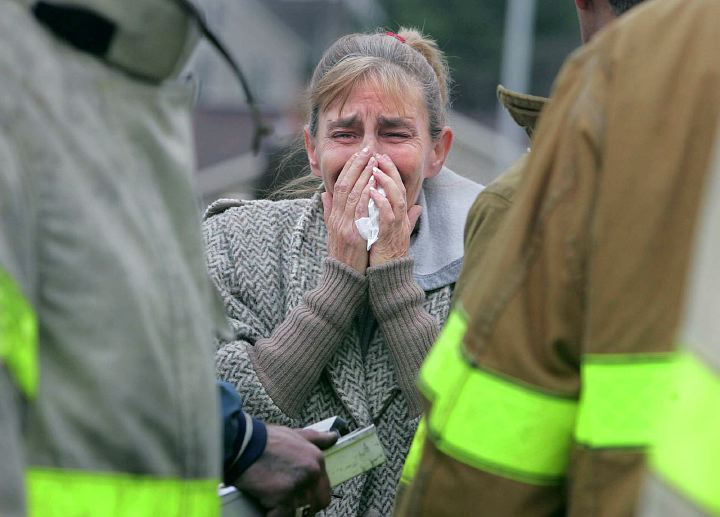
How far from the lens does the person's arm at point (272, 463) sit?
7.95 ft

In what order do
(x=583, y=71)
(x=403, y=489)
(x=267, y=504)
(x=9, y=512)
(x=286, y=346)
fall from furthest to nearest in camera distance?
(x=286, y=346)
(x=267, y=504)
(x=403, y=489)
(x=583, y=71)
(x=9, y=512)

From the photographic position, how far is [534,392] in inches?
70.1

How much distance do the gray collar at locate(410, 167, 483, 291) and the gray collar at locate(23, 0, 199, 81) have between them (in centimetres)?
178

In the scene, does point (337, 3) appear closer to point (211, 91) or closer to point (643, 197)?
point (211, 91)

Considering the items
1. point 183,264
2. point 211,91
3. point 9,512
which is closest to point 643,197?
Result: point 183,264

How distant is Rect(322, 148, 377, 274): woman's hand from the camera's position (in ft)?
11.0

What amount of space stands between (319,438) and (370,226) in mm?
815

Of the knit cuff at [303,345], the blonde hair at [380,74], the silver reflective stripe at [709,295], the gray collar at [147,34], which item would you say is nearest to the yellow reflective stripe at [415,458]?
→ the gray collar at [147,34]

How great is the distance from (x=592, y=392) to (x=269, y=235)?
1.91 meters

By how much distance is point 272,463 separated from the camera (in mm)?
2570

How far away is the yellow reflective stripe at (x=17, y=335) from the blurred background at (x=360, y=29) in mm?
17050

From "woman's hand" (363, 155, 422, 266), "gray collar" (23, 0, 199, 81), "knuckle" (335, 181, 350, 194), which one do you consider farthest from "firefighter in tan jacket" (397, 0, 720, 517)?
"knuckle" (335, 181, 350, 194)

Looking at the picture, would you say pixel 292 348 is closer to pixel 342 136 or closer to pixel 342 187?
pixel 342 187

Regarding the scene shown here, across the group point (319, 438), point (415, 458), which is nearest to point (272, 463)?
point (319, 438)
